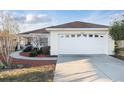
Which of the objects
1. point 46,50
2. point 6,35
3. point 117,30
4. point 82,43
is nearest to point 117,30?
point 117,30

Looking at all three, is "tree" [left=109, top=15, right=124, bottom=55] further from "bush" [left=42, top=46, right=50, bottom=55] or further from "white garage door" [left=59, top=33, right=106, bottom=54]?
"bush" [left=42, top=46, right=50, bottom=55]

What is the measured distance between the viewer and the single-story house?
19766mm

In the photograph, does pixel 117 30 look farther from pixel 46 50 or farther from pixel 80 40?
pixel 46 50

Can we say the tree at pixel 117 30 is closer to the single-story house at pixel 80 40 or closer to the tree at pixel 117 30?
the tree at pixel 117 30

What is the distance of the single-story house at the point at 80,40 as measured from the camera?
1977 cm

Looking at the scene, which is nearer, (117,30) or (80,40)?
(117,30)

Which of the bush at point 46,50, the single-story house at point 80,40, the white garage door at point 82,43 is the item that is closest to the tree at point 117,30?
the single-story house at point 80,40

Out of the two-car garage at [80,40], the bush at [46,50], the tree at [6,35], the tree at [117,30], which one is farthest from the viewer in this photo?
the bush at [46,50]

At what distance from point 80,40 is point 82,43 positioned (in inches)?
12.2

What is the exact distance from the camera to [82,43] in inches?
784

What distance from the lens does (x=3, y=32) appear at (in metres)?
12.6

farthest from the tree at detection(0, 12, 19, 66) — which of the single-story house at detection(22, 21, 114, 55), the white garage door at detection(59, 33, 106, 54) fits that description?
the white garage door at detection(59, 33, 106, 54)

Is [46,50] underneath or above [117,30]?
underneath
